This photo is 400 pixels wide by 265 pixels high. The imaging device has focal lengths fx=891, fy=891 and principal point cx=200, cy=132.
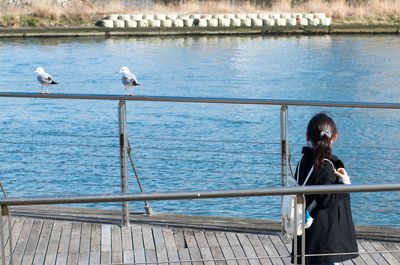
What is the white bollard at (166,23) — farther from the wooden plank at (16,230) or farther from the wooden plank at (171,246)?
the wooden plank at (171,246)

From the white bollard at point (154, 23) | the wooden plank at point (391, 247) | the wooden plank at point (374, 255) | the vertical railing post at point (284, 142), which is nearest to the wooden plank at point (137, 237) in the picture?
the vertical railing post at point (284, 142)

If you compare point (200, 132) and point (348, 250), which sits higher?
point (348, 250)

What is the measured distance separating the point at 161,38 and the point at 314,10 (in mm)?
8960

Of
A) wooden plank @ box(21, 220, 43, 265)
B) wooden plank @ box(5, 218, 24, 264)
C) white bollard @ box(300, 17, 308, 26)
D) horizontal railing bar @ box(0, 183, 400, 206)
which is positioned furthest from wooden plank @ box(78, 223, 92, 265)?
white bollard @ box(300, 17, 308, 26)

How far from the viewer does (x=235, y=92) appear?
79.4 ft

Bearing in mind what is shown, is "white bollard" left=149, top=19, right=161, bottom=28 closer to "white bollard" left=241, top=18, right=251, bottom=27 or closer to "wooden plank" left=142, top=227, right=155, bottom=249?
"white bollard" left=241, top=18, right=251, bottom=27

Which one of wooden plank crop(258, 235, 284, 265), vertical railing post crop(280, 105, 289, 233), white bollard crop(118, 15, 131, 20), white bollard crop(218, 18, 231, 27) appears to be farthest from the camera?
white bollard crop(118, 15, 131, 20)

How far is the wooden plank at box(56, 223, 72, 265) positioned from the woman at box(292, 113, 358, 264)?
1.67 metres

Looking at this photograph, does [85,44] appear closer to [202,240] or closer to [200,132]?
[200,132]

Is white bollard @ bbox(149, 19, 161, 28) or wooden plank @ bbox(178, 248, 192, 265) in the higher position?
white bollard @ bbox(149, 19, 161, 28)

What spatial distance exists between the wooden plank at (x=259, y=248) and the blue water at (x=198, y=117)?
42.9 inches

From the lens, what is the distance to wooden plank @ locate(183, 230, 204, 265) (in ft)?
17.0

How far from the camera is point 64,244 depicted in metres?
5.45

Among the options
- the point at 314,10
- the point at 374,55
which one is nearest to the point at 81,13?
the point at 314,10
